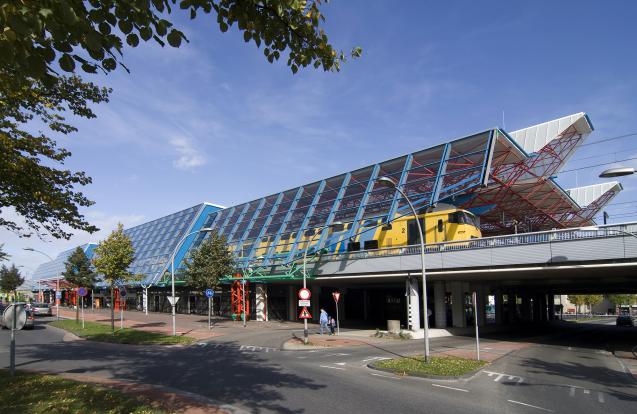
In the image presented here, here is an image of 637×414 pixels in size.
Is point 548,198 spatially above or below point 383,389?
above

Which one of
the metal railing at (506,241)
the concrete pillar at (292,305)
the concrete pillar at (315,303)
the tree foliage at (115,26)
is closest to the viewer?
the tree foliage at (115,26)

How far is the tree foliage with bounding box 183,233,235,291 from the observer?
3738 centimetres

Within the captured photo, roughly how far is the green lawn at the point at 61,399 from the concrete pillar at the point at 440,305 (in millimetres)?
27764

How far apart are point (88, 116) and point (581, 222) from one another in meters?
71.2

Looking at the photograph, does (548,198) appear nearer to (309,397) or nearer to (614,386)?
(614,386)

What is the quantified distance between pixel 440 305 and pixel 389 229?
7471 millimetres

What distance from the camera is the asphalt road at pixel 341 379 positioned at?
10570mm

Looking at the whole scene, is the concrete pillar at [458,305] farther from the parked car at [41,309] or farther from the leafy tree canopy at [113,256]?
the parked car at [41,309]

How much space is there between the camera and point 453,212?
2919cm

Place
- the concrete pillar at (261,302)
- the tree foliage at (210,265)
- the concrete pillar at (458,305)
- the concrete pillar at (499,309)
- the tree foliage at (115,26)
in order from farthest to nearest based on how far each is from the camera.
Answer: the concrete pillar at (499,309) < the concrete pillar at (261,302) < the tree foliage at (210,265) < the concrete pillar at (458,305) < the tree foliage at (115,26)

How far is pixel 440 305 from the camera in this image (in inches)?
1350

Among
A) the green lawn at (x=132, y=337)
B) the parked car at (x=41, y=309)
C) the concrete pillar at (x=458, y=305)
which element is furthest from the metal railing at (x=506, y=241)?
the parked car at (x=41, y=309)

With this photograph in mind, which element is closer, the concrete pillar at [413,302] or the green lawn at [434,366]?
the green lawn at [434,366]

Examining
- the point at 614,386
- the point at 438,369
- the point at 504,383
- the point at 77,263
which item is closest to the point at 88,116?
the point at 438,369
